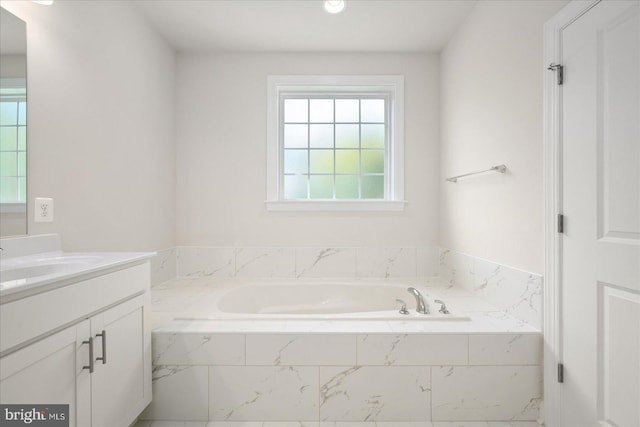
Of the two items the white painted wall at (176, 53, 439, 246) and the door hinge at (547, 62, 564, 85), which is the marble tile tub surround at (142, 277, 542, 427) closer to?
the door hinge at (547, 62, 564, 85)

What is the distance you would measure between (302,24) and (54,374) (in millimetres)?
2436

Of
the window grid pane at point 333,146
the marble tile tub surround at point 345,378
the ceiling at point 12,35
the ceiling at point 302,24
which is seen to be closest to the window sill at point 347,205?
the window grid pane at point 333,146

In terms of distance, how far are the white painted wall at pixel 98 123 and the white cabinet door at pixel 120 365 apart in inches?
23.0

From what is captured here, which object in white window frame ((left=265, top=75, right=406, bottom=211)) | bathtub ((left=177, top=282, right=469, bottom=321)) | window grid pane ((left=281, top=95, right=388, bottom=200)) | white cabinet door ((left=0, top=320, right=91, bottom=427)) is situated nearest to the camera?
white cabinet door ((left=0, top=320, right=91, bottom=427))

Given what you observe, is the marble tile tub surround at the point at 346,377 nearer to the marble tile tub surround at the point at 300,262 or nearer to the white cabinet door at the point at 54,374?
the white cabinet door at the point at 54,374

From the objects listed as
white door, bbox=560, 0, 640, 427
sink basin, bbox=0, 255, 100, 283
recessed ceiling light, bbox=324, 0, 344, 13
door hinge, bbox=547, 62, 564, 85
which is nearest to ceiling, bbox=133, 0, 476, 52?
recessed ceiling light, bbox=324, 0, 344, 13

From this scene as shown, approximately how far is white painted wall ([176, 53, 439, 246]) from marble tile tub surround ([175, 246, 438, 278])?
7 centimetres

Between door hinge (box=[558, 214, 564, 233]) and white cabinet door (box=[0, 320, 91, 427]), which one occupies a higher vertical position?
door hinge (box=[558, 214, 564, 233])

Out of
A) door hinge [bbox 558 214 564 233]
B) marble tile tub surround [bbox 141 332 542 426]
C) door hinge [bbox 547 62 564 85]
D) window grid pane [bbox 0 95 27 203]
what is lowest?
marble tile tub surround [bbox 141 332 542 426]

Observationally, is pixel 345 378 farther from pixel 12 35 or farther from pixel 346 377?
pixel 12 35

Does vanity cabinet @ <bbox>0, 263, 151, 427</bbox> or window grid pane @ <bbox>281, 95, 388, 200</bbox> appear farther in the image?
window grid pane @ <bbox>281, 95, 388, 200</bbox>

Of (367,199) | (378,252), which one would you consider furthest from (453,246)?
(367,199)

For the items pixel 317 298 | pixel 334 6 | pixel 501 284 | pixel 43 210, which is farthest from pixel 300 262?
pixel 334 6

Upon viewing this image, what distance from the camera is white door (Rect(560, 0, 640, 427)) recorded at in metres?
1.17
